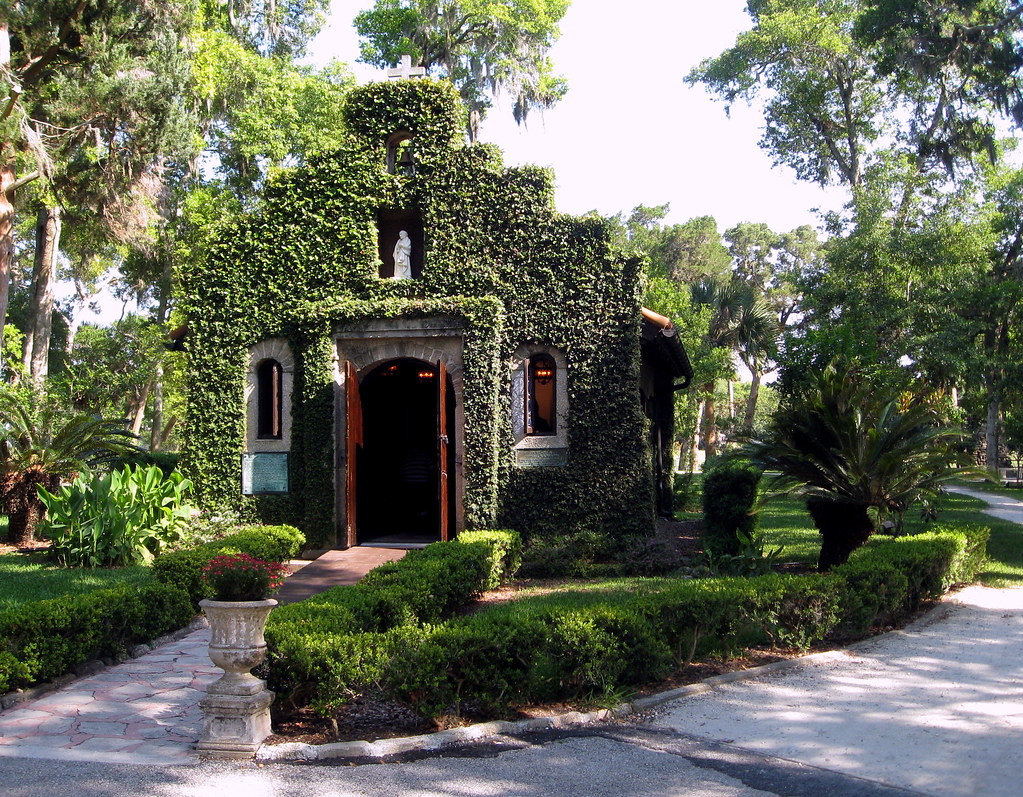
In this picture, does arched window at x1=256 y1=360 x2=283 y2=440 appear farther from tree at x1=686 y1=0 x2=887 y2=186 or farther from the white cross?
tree at x1=686 y1=0 x2=887 y2=186

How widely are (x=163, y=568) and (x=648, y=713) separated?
640 cm

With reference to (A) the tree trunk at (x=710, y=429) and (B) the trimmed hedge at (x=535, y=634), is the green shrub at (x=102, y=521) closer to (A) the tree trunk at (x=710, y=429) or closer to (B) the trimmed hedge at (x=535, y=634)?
(B) the trimmed hedge at (x=535, y=634)

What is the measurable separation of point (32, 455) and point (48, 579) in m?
3.99

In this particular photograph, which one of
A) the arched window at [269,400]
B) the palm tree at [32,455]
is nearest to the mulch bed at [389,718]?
Answer: the arched window at [269,400]

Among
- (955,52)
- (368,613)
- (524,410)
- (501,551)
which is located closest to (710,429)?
(955,52)

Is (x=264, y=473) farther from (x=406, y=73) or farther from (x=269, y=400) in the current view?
(x=406, y=73)

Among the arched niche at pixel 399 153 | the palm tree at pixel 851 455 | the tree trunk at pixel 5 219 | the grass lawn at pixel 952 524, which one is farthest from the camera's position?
the tree trunk at pixel 5 219

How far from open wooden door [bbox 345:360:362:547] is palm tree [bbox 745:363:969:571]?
250 inches

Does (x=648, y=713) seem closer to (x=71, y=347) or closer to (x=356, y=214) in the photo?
(x=356, y=214)

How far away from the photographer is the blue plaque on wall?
14938 mm

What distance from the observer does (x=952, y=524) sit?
14266mm

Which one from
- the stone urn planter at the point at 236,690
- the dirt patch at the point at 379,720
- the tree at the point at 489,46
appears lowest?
the dirt patch at the point at 379,720

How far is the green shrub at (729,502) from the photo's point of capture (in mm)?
14047

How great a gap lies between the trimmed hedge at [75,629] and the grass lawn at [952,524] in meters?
9.75
